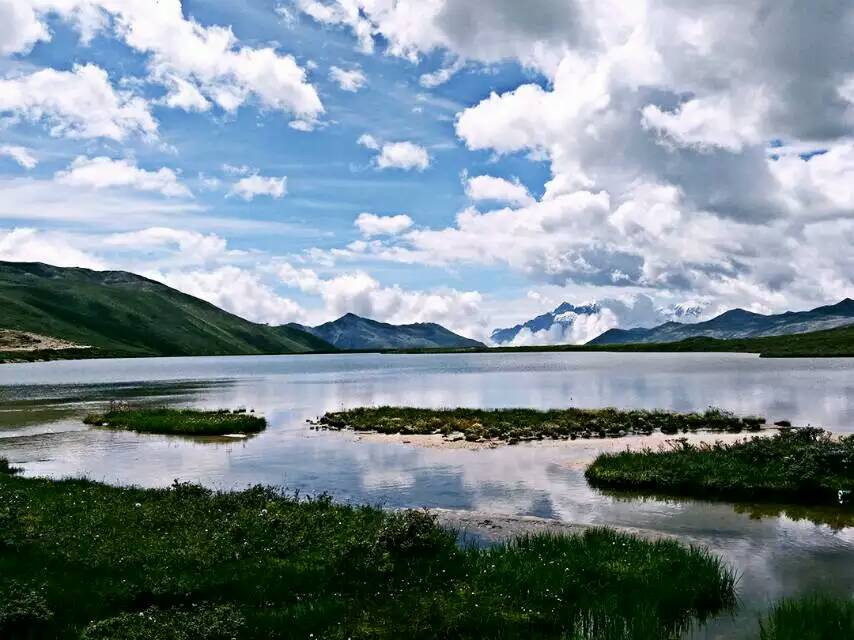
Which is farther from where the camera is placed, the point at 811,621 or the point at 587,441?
the point at 587,441

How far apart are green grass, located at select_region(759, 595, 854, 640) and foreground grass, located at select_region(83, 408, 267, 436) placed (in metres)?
55.1

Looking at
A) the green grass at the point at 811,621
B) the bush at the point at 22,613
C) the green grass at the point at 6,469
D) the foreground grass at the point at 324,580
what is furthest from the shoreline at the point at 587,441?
the bush at the point at 22,613

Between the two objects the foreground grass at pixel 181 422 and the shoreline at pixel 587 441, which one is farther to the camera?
the foreground grass at pixel 181 422

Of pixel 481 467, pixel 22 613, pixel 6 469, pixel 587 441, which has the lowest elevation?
pixel 481 467

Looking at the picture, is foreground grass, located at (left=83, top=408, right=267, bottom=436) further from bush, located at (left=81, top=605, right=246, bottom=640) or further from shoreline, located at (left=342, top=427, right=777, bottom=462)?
bush, located at (left=81, top=605, right=246, bottom=640)

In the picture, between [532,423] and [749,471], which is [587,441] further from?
[749,471]

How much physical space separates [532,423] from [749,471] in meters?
28.0

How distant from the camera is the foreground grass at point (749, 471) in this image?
31.5 m

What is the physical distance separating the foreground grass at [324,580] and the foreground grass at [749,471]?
12382mm

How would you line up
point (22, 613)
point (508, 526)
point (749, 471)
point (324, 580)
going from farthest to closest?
point (749, 471)
point (508, 526)
point (324, 580)
point (22, 613)

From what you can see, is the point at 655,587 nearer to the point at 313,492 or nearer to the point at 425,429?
the point at 313,492

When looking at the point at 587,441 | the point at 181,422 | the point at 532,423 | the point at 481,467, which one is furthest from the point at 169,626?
the point at 181,422

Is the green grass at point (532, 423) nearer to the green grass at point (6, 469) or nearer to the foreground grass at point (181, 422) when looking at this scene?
the foreground grass at point (181, 422)

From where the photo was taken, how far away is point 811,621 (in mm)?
14859
